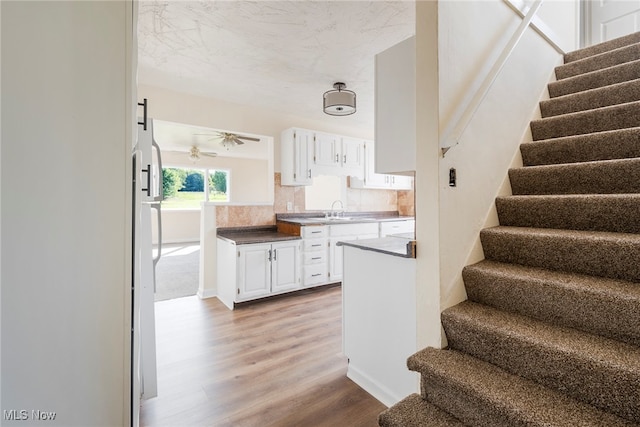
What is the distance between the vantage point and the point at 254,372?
2111 millimetres

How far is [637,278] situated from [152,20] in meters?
3.21

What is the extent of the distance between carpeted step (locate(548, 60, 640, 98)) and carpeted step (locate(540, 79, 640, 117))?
150 millimetres

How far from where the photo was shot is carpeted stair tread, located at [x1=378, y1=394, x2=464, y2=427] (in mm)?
1199

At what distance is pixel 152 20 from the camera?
2.12m

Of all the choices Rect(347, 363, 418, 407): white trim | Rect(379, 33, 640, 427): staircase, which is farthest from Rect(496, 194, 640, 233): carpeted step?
Rect(347, 363, 418, 407): white trim

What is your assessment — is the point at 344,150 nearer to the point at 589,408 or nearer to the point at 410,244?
the point at 410,244

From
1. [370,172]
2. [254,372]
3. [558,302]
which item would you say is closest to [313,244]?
[370,172]

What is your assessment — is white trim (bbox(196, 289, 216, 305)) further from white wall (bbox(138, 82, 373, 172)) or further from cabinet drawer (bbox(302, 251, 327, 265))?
white wall (bbox(138, 82, 373, 172))

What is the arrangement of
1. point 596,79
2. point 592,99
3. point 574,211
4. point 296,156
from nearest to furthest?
1. point 574,211
2. point 592,99
3. point 596,79
4. point 296,156

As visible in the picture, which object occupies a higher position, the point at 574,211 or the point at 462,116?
the point at 462,116

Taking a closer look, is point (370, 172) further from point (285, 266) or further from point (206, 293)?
point (206, 293)

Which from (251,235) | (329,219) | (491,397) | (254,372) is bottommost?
(254,372)

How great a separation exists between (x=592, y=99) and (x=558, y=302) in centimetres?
173

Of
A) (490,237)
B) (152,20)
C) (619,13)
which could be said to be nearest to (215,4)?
(152,20)
